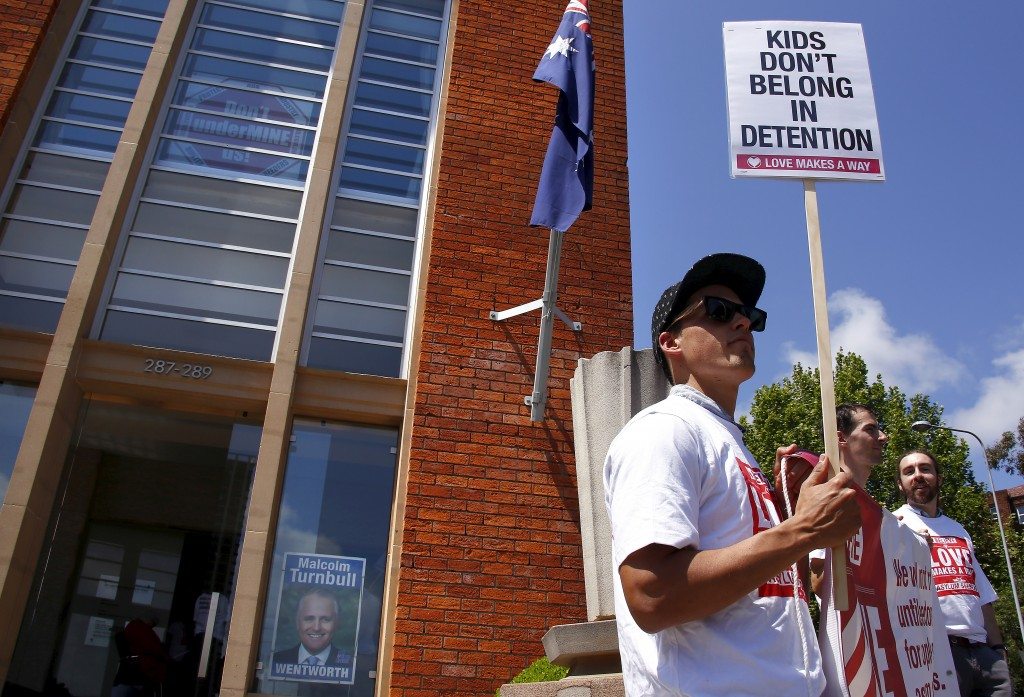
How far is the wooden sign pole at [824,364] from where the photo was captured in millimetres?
2227

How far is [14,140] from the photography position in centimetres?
824

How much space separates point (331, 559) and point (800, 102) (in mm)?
5367

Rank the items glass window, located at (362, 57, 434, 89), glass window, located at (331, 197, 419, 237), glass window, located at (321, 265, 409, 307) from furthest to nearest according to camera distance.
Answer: glass window, located at (362, 57, 434, 89), glass window, located at (331, 197, 419, 237), glass window, located at (321, 265, 409, 307)

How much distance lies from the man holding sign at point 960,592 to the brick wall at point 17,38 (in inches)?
324

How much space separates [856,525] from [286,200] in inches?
295

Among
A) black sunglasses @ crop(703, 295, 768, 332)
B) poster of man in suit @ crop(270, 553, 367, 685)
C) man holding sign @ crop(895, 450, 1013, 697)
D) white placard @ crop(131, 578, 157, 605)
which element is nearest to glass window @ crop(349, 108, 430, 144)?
poster of man in suit @ crop(270, 553, 367, 685)

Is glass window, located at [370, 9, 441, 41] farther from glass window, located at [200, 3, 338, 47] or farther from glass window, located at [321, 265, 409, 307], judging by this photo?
glass window, located at [321, 265, 409, 307]

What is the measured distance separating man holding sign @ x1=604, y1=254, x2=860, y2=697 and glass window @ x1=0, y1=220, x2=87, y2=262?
731 centimetres

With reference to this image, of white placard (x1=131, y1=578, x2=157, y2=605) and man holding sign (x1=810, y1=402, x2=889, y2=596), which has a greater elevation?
man holding sign (x1=810, y1=402, x2=889, y2=596)

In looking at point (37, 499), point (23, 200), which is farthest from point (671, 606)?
point (23, 200)

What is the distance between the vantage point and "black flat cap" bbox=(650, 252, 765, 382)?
250 centimetres

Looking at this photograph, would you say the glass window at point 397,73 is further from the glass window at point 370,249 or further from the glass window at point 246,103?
the glass window at point 370,249

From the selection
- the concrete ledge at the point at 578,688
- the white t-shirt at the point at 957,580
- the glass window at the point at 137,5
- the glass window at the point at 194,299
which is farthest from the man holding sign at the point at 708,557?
the glass window at the point at 137,5

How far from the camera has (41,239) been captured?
316 inches
